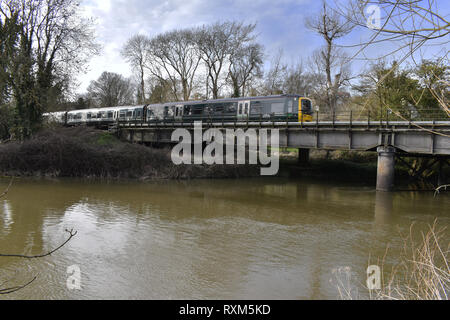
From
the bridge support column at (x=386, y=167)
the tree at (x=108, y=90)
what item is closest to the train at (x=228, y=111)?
the bridge support column at (x=386, y=167)

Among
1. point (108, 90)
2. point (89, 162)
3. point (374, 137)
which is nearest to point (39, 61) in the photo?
point (89, 162)

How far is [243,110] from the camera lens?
27688 millimetres

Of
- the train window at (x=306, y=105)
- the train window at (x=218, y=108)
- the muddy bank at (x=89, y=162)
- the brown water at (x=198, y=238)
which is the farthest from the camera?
the train window at (x=218, y=108)

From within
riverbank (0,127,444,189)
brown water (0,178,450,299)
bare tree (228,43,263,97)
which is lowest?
brown water (0,178,450,299)

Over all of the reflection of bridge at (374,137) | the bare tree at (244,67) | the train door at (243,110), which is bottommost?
the reflection of bridge at (374,137)

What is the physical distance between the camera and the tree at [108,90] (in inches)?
2783

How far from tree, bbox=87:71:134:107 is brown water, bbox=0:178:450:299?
53.2 m

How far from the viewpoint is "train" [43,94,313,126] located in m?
25.8

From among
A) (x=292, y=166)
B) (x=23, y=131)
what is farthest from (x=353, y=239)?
(x=23, y=131)

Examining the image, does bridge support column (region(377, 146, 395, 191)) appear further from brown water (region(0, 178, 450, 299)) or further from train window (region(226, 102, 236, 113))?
train window (region(226, 102, 236, 113))

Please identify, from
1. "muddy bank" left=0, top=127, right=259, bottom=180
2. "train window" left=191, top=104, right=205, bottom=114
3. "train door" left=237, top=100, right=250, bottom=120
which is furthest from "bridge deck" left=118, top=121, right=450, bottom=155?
"muddy bank" left=0, top=127, right=259, bottom=180

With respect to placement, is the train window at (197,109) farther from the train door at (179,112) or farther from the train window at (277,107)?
the train window at (277,107)

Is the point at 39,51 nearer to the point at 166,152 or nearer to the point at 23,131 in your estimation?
the point at 23,131

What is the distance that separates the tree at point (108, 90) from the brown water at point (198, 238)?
53.2 m
